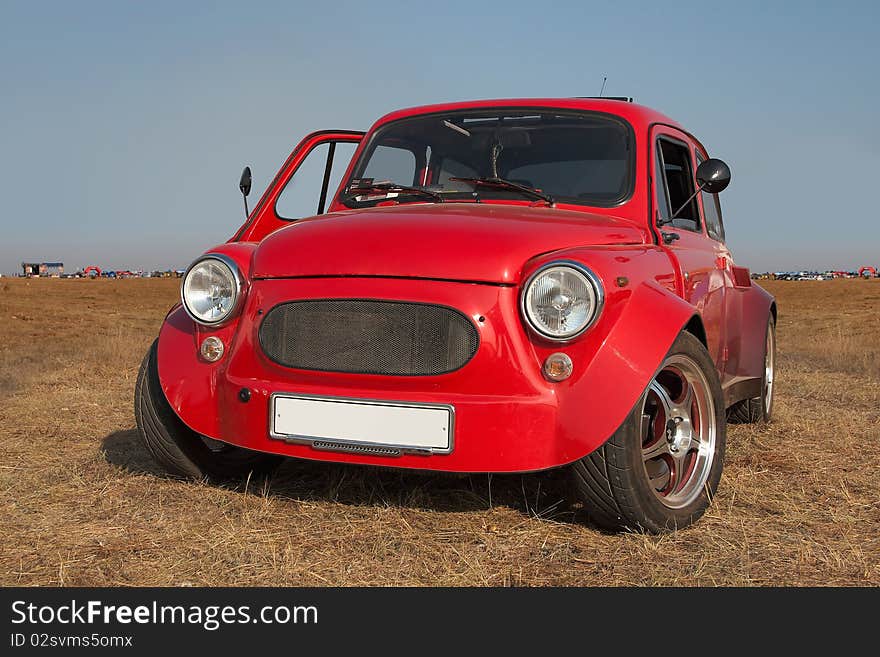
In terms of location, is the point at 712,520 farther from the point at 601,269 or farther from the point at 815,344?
the point at 815,344

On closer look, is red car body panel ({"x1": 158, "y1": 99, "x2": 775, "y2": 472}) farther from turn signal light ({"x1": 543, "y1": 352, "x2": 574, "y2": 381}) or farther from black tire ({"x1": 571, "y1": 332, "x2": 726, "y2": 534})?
black tire ({"x1": 571, "y1": 332, "x2": 726, "y2": 534})

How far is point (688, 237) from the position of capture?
4.95 m

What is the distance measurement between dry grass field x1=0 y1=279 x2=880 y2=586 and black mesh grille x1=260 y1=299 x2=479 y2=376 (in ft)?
2.21

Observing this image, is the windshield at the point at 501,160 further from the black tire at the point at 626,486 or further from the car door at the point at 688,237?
the black tire at the point at 626,486

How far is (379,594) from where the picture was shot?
9.47 ft

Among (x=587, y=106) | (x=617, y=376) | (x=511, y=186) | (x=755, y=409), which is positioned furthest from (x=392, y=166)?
(x=755, y=409)

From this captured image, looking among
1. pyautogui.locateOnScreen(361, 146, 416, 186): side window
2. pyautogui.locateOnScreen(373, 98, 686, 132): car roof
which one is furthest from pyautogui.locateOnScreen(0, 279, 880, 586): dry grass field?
pyautogui.locateOnScreen(373, 98, 686, 132): car roof

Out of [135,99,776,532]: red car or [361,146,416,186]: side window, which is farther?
[361,146,416,186]: side window

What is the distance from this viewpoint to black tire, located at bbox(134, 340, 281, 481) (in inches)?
163

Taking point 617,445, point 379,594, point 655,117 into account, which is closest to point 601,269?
point 617,445

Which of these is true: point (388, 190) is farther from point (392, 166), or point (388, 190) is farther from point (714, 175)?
point (714, 175)

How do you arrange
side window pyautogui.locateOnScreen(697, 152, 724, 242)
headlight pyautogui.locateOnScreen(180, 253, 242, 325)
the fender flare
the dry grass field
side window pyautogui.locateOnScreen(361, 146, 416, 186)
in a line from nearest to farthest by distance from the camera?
the dry grass field → the fender flare → headlight pyautogui.locateOnScreen(180, 253, 242, 325) → side window pyautogui.locateOnScreen(361, 146, 416, 186) → side window pyautogui.locateOnScreen(697, 152, 724, 242)

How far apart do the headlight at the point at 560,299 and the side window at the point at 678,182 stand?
1.50 m

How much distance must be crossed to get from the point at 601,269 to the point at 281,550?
1567 millimetres
